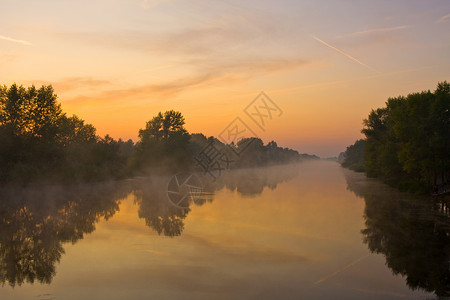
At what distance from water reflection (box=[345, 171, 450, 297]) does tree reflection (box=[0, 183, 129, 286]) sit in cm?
1441

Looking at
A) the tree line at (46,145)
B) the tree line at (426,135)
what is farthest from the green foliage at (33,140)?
the tree line at (426,135)

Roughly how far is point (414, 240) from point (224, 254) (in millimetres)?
10891

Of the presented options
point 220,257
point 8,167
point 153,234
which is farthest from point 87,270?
point 8,167

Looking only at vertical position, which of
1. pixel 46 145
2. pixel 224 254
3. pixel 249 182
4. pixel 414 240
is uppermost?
pixel 46 145

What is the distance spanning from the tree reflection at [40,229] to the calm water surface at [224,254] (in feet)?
0.25

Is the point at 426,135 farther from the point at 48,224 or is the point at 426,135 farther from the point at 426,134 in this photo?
the point at 48,224

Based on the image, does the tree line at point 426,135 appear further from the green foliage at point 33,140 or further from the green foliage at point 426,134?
the green foliage at point 33,140

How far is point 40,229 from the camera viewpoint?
24.4 m

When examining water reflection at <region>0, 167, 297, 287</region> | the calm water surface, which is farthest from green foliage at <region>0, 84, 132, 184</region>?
the calm water surface

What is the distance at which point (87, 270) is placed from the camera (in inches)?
613

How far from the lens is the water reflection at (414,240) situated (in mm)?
14391

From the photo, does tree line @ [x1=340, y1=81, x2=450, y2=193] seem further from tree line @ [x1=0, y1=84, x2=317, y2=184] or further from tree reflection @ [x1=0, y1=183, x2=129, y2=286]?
tree line @ [x1=0, y1=84, x2=317, y2=184]

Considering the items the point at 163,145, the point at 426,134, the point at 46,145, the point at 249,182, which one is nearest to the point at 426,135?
the point at 426,134

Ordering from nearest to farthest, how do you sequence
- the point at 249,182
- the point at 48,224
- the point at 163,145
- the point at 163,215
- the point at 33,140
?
the point at 48,224
the point at 163,215
the point at 33,140
the point at 249,182
the point at 163,145
